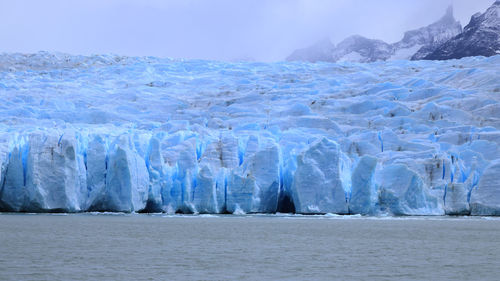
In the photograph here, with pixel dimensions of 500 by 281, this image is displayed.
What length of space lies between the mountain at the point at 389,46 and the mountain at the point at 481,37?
2589 centimetres

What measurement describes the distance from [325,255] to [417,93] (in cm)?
2029

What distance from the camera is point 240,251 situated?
11.7 metres

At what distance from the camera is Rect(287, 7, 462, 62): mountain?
305 ft

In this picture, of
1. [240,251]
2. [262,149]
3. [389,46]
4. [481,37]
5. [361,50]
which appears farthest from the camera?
[361,50]

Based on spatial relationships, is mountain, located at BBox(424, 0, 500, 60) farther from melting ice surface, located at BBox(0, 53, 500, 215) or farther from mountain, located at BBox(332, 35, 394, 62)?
melting ice surface, located at BBox(0, 53, 500, 215)

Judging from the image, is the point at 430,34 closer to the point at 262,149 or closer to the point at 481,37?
the point at 481,37

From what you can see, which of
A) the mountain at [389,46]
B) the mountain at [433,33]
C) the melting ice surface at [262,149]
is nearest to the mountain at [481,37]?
the mountain at [389,46]

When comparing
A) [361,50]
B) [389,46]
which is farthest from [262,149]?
[361,50]

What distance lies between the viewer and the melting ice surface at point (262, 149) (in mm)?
20844

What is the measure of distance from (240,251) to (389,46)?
290ft

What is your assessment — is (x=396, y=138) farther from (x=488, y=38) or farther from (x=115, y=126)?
(x=488, y=38)

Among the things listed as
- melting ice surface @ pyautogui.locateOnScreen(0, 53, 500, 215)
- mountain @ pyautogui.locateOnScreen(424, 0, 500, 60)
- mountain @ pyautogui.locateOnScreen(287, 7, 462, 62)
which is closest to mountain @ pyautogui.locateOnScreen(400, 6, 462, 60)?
mountain @ pyautogui.locateOnScreen(287, 7, 462, 62)

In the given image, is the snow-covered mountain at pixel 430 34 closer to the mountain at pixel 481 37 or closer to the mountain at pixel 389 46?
the mountain at pixel 389 46

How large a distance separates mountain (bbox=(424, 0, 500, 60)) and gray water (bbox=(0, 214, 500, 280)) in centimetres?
4570
